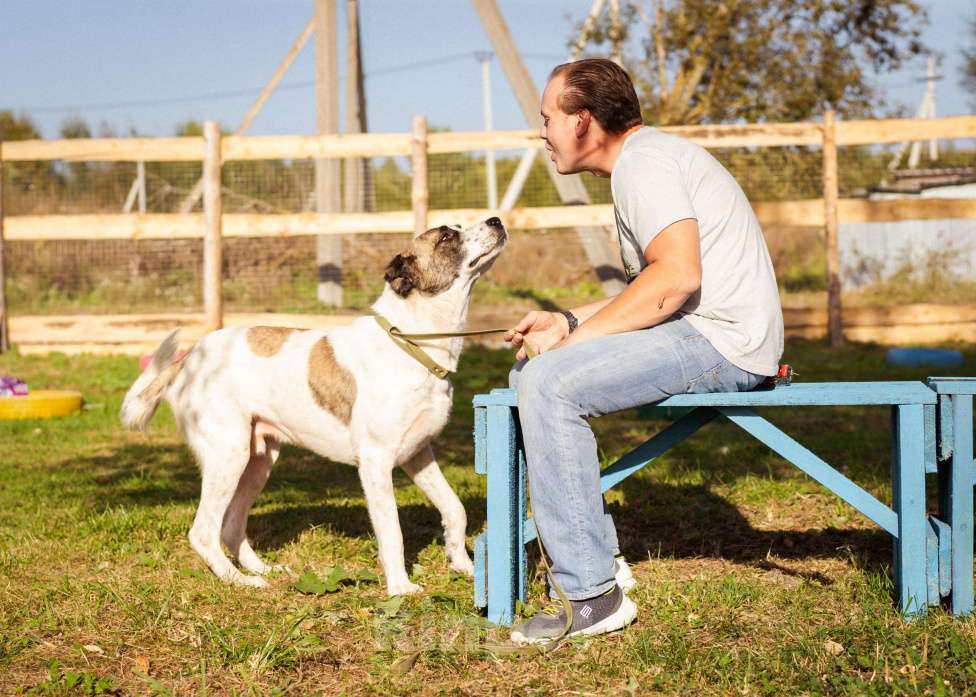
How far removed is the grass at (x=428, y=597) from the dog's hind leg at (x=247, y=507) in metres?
0.16

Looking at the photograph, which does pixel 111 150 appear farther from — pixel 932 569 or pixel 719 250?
pixel 932 569

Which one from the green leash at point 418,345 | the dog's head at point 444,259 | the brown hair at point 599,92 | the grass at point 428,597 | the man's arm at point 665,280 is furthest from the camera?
the dog's head at point 444,259

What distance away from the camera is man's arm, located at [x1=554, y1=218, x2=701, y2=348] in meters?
3.08

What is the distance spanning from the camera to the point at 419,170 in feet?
33.9

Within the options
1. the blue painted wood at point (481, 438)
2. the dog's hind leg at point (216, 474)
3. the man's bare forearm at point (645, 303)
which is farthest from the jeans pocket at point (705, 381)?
the dog's hind leg at point (216, 474)

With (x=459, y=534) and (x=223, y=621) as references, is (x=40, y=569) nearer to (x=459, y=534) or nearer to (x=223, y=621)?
(x=223, y=621)

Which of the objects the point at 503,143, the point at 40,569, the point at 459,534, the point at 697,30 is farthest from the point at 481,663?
the point at 697,30

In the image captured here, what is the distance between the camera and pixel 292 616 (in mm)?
3490

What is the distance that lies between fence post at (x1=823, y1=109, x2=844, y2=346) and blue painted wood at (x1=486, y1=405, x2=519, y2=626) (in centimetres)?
800

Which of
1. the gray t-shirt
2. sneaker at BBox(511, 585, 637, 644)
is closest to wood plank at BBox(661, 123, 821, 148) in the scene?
the gray t-shirt

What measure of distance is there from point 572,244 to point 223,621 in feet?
34.6

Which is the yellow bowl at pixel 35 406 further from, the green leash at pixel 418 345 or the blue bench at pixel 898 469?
the blue bench at pixel 898 469

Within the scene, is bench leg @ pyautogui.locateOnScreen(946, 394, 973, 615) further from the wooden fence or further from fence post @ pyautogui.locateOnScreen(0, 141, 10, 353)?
fence post @ pyautogui.locateOnScreen(0, 141, 10, 353)

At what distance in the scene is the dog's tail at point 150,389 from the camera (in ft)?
14.3
